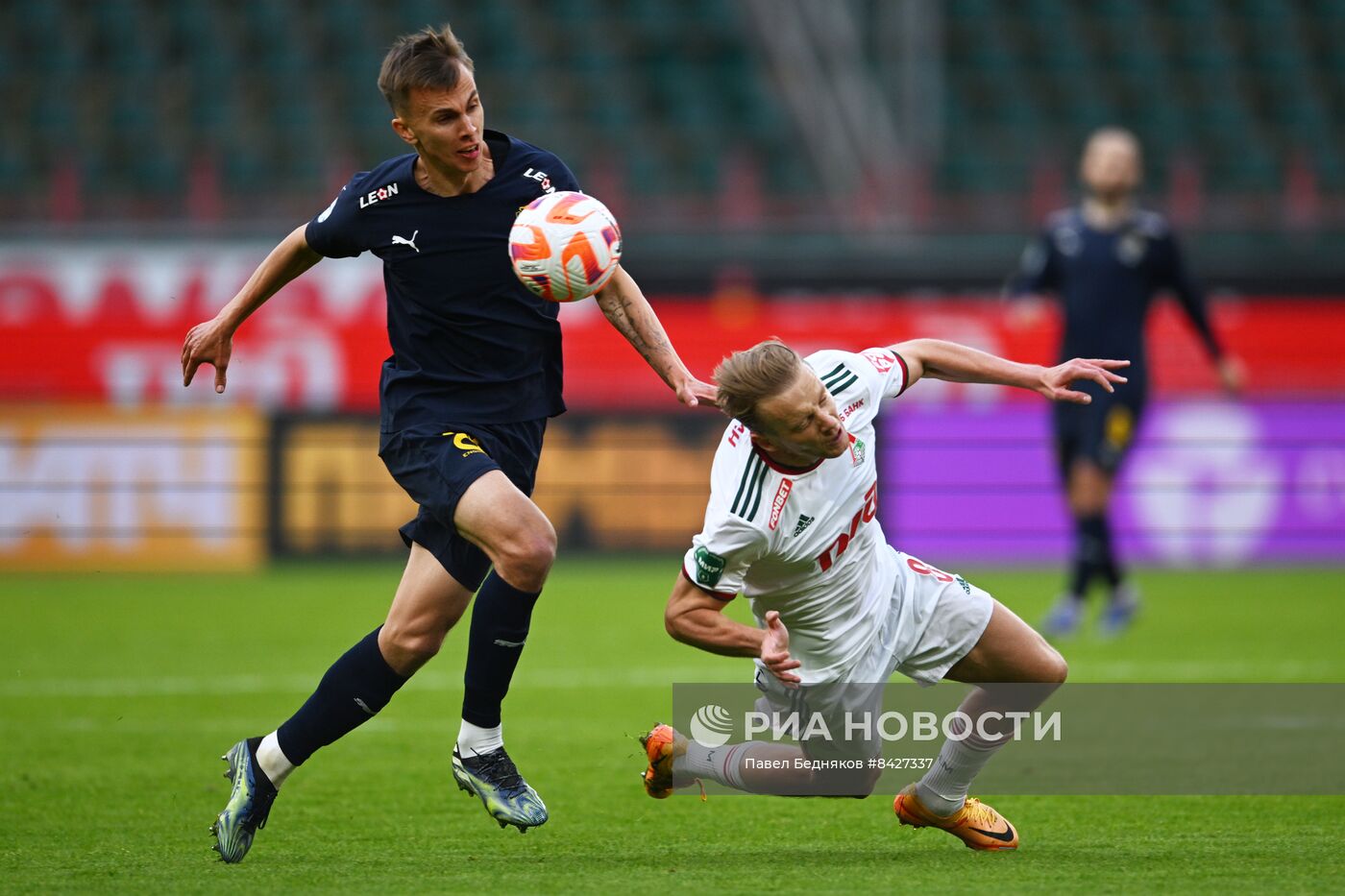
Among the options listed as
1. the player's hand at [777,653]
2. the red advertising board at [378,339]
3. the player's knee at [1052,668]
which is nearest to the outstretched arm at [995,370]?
the player's knee at [1052,668]

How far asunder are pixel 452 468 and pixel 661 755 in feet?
3.39

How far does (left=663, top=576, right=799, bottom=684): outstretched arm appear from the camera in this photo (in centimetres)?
433

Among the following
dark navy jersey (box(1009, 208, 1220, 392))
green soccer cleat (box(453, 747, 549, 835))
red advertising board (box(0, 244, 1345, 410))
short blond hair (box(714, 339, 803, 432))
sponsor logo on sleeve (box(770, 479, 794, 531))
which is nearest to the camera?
short blond hair (box(714, 339, 803, 432))

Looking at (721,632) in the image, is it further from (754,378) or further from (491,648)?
(491,648)

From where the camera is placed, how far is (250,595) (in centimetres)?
1295

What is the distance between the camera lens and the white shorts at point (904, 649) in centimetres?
490

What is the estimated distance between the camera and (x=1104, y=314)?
10.5 m

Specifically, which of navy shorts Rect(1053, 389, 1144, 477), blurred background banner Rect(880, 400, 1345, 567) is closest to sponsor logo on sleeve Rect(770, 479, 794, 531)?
navy shorts Rect(1053, 389, 1144, 477)

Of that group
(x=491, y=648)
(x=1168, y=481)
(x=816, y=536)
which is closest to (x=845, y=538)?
(x=816, y=536)

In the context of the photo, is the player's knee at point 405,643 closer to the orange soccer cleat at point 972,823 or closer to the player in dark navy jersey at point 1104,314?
the orange soccer cleat at point 972,823

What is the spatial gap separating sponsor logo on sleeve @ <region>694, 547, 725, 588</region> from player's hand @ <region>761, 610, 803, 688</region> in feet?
0.72

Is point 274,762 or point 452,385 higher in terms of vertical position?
point 452,385

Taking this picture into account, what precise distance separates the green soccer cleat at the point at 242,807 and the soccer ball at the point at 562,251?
5.06ft

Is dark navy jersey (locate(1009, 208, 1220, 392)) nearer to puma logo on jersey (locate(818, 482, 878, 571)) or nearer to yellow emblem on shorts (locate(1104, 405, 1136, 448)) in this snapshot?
yellow emblem on shorts (locate(1104, 405, 1136, 448))
